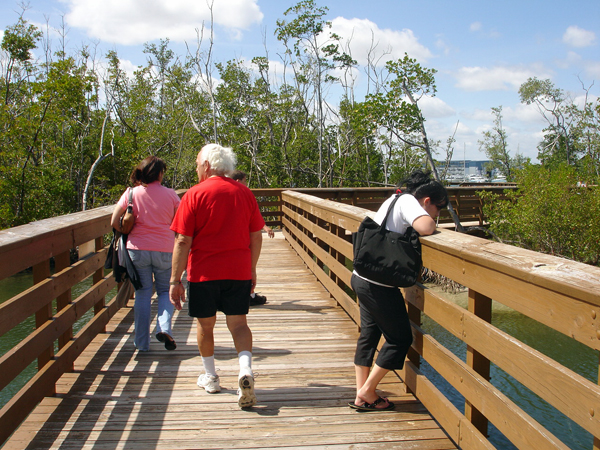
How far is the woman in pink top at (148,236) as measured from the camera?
12.6 ft

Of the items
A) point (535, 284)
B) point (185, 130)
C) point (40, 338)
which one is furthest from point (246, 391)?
point (185, 130)

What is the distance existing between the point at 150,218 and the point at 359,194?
8.33 m

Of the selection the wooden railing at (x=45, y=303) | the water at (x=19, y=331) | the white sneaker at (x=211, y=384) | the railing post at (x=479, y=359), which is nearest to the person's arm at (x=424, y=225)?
the railing post at (x=479, y=359)

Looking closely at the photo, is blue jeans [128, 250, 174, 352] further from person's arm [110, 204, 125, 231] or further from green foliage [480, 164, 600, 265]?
green foliage [480, 164, 600, 265]

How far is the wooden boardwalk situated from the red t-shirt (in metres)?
0.78

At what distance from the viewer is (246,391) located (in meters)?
2.89

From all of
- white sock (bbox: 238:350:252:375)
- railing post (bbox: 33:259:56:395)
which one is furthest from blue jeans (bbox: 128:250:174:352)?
white sock (bbox: 238:350:252:375)

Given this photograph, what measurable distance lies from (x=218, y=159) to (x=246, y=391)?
137 cm

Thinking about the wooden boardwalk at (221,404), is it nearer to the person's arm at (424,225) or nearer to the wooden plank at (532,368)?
the wooden plank at (532,368)

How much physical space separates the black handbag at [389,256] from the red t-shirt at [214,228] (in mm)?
770

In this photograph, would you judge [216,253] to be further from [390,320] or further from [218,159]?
[390,320]

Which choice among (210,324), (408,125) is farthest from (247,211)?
(408,125)

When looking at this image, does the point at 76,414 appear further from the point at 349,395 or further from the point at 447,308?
the point at 447,308

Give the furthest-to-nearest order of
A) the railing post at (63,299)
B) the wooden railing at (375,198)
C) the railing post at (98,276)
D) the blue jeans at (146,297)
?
the wooden railing at (375,198) → the railing post at (98,276) → the blue jeans at (146,297) → the railing post at (63,299)
